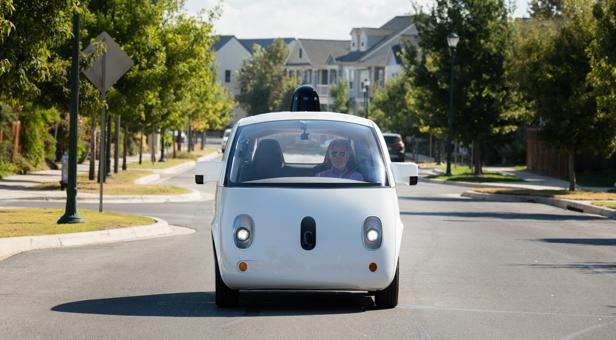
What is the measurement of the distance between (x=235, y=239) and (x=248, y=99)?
4595 inches

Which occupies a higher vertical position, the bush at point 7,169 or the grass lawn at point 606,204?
the bush at point 7,169

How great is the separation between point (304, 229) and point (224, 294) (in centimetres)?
96

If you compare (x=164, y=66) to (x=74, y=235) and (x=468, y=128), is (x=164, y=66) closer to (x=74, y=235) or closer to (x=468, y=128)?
(x=74, y=235)

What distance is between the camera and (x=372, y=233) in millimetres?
10773

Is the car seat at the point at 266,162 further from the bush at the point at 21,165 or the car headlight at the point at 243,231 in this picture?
the bush at the point at 21,165

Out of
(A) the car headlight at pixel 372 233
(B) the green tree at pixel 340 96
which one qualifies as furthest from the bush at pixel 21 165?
(B) the green tree at pixel 340 96

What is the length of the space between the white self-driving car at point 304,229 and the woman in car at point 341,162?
0.07 feet

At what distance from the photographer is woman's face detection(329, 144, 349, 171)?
11.7m

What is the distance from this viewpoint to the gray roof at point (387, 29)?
109m

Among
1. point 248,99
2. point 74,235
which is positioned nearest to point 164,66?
point 74,235

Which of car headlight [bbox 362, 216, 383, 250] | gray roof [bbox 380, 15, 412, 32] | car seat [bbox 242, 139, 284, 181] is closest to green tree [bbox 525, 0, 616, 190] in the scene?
car seat [bbox 242, 139, 284, 181]

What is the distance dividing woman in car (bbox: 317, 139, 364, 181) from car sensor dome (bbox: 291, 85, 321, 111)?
10.9 m

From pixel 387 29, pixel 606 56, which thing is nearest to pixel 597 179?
pixel 606 56

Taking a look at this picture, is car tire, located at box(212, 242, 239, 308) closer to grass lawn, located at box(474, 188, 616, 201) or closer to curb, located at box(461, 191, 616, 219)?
curb, located at box(461, 191, 616, 219)
